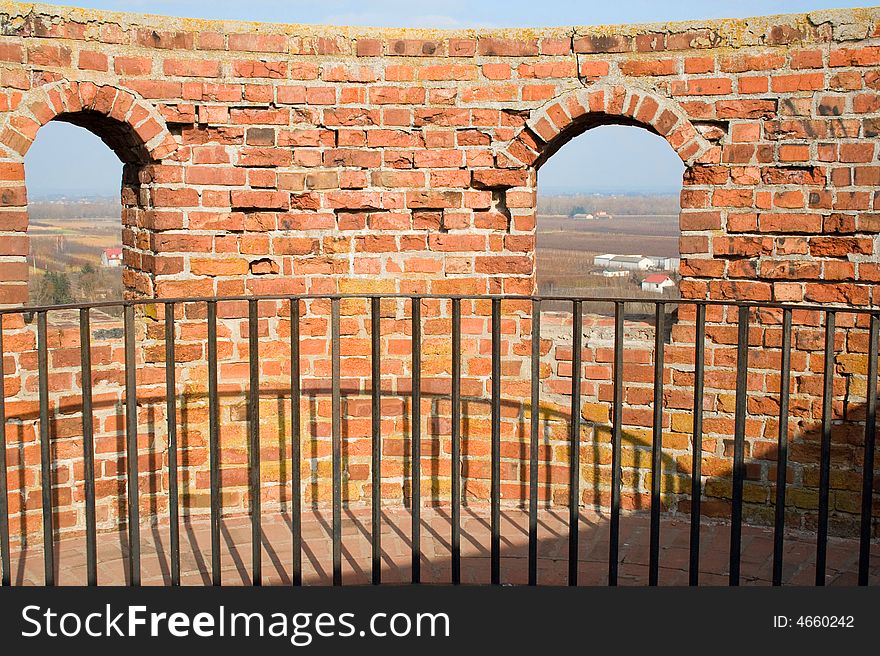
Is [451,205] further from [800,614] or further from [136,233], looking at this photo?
[800,614]

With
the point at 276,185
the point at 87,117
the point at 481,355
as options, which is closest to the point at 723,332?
the point at 481,355

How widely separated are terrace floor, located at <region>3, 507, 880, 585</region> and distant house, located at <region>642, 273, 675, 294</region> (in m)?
4.09

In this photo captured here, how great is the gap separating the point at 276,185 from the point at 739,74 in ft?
8.00

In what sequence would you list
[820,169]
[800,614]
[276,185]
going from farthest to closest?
[276,185] < [820,169] < [800,614]

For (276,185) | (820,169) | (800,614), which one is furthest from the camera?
(276,185)

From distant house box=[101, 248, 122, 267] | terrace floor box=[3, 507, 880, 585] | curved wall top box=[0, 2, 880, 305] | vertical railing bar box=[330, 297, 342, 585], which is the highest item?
curved wall top box=[0, 2, 880, 305]

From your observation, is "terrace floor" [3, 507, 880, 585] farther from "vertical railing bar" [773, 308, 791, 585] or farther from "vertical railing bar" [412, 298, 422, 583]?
"vertical railing bar" [773, 308, 791, 585]

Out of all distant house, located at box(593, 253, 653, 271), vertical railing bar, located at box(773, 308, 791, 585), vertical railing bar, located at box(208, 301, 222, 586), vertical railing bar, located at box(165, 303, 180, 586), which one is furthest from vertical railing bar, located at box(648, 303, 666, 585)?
distant house, located at box(593, 253, 653, 271)

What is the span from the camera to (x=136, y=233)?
5.59m

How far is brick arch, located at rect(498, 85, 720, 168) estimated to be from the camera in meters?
5.29

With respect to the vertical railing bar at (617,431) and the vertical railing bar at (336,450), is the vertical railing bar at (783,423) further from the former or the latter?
the vertical railing bar at (336,450)

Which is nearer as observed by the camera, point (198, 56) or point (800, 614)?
point (800, 614)

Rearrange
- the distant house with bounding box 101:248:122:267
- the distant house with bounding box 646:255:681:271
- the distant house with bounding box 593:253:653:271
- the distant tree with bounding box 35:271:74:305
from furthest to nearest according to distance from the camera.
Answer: the distant tree with bounding box 35:271:74:305 → the distant house with bounding box 593:253:653:271 → the distant house with bounding box 646:255:681:271 → the distant house with bounding box 101:248:122:267

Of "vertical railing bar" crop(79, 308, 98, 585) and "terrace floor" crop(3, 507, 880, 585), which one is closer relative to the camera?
"vertical railing bar" crop(79, 308, 98, 585)
